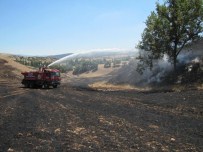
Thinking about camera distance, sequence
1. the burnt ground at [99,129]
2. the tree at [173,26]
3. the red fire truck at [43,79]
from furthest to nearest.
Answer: the red fire truck at [43,79]
the tree at [173,26]
the burnt ground at [99,129]

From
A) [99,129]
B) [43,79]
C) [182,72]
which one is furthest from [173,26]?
[99,129]

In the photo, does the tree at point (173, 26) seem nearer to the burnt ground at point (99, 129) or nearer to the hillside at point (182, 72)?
the hillside at point (182, 72)

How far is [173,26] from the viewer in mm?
36719

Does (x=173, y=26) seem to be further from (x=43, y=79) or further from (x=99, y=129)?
(x=99, y=129)

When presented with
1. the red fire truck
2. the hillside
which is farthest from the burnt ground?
the red fire truck

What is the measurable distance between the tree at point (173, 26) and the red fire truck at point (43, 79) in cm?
1225

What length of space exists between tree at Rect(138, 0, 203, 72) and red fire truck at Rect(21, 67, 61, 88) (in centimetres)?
1225

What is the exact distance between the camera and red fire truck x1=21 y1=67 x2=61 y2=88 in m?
40.0

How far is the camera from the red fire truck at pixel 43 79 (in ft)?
131

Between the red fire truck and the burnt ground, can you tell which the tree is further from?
the burnt ground

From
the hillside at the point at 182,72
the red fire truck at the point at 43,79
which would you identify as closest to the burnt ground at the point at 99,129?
the hillside at the point at 182,72

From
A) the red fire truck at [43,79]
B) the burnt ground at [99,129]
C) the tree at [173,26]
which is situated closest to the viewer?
the burnt ground at [99,129]

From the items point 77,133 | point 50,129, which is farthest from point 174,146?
point 50,129

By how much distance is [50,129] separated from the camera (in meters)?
13.0
